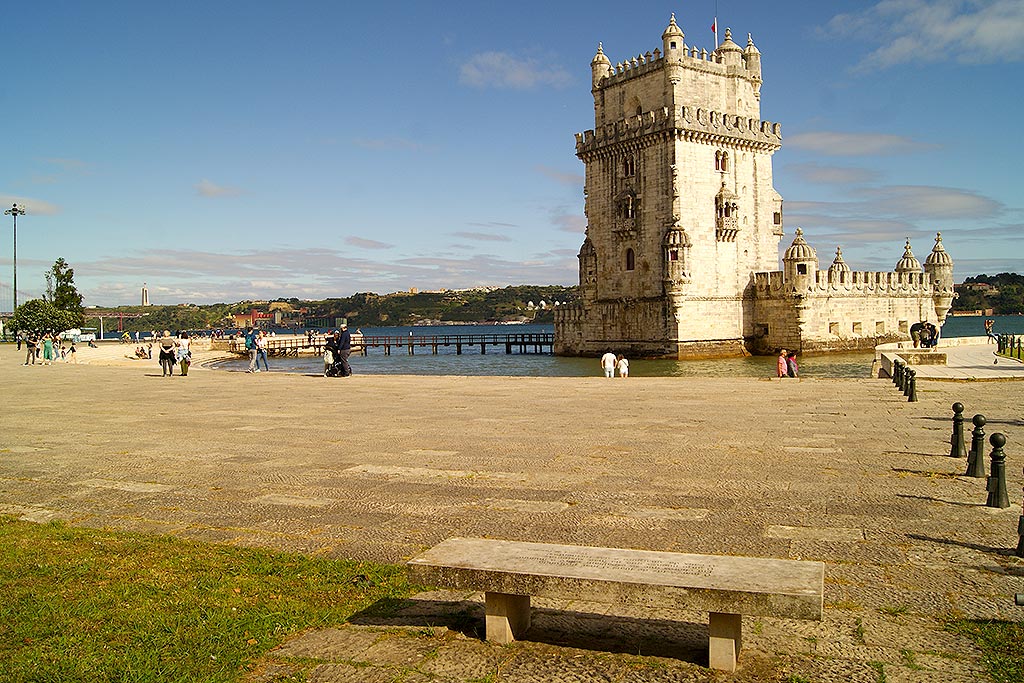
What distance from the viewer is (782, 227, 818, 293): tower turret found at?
199 feet

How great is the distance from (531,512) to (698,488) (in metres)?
2.09

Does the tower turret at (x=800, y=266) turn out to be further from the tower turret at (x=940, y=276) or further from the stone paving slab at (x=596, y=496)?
the stone paving slab at (x=596, y=496)

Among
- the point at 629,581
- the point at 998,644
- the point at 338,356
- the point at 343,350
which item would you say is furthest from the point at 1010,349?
the point at 629,581

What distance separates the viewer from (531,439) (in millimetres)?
12938

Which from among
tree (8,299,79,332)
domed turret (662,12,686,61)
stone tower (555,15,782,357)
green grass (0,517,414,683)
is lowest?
green grass (0,517,414,683)

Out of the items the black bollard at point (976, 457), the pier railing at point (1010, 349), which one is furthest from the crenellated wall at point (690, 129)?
the black bollard at point (976, 457)

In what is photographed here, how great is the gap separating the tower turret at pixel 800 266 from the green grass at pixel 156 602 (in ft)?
193

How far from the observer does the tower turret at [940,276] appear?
72938mm

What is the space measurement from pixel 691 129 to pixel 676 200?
5.09m

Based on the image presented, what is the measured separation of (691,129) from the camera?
58000 mm

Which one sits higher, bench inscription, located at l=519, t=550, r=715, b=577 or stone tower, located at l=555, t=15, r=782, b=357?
stone tower, located at l=555, t=15, r=782, b=357

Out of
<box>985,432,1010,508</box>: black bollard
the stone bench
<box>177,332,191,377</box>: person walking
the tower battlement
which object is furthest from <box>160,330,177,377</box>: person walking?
Result: the tower battlement

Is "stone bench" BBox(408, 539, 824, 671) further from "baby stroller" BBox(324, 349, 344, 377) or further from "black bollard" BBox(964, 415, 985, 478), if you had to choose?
"baby stroller" BBox(324, 349, 344, 377)

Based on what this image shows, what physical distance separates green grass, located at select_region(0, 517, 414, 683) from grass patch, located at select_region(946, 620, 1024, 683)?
3.62 metres
